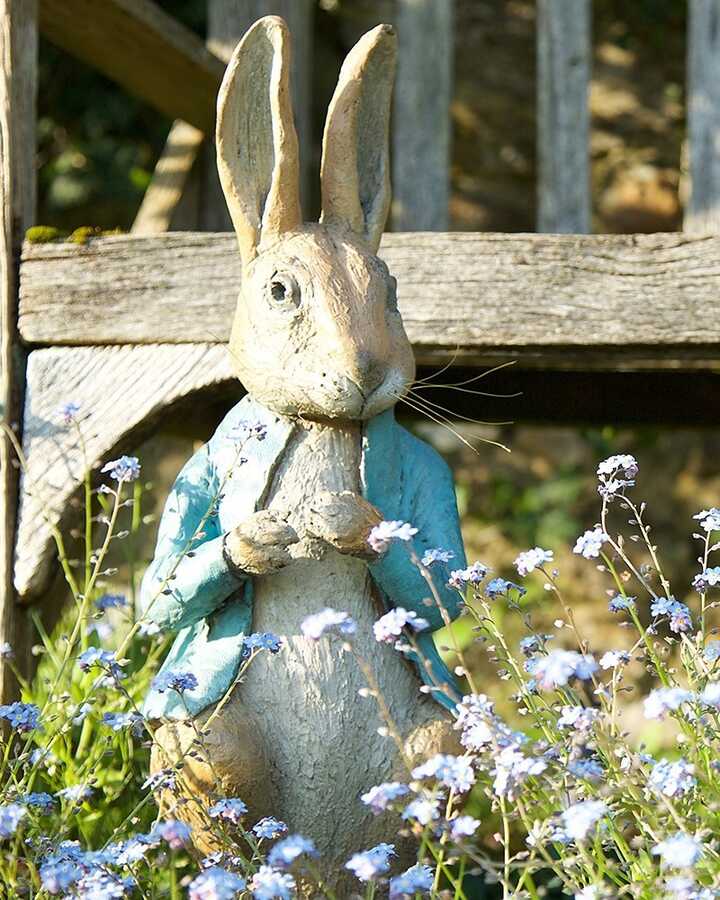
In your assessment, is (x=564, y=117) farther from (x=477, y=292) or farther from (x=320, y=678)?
(x=320, y=678)

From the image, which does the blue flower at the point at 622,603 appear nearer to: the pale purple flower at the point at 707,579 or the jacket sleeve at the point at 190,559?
the pale purple flower at the point at 707,579

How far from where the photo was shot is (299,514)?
268 cm

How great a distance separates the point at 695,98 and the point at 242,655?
229 cm

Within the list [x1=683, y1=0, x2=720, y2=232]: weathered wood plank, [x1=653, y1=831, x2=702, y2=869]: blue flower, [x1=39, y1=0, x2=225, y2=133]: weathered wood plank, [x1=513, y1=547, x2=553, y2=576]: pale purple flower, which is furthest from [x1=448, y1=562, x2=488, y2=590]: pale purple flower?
[x1=39, y1=0, x2=225, y2=133]: weathered wood plank

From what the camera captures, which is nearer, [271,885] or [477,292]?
[271,885]

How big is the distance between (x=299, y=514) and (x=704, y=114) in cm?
202

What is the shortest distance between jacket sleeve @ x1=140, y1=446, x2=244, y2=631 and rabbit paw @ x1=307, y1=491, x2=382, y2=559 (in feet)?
0.61

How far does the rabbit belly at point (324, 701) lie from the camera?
103 inches

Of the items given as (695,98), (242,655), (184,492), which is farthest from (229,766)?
(695,98)

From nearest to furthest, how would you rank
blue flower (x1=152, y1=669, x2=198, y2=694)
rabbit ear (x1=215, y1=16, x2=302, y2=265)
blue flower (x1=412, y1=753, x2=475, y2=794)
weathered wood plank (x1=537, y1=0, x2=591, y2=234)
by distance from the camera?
blue flower (x1=412, y1=753, x2=475, y2=794)
blue flower (x1=152, y1=669, x2=198, y2=694)
rabbit ear (x1=215, y1=16, x2=302, y2=265)
weathered wood plank (x1=537, y1=0, x2=591, y2=234)

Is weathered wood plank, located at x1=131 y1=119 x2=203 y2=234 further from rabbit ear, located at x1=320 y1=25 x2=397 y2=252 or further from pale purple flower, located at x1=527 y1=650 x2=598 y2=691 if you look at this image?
pale purple flower, located at x1=527 y1=650 x2=598 y2=691

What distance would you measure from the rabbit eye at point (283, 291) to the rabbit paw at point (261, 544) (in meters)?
0.40

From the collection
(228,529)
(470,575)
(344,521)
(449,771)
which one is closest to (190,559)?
(228,529)

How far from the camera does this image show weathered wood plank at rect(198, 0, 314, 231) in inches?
172
